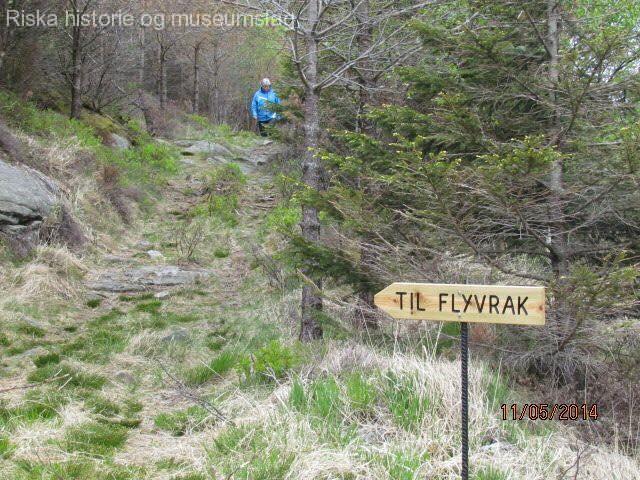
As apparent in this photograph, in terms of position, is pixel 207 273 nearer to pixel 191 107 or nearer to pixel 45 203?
pixel 45 203

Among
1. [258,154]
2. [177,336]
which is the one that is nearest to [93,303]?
[177,336]

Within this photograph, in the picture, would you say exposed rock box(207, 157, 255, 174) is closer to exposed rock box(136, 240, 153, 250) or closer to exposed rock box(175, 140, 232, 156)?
exposed rock box(175, 140, 232, 156)

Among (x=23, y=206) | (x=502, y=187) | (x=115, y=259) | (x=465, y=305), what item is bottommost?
(x=465, y=305)

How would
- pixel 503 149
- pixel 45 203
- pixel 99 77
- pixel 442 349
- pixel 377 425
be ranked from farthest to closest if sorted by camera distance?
pixel 99 77 → pixel 45 203 → pixel 442 349 → pixel 503 149 → pixel 377 425

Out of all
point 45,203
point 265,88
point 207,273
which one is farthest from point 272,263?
point 265,88

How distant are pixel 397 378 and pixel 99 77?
1247 cm

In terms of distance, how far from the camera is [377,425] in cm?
404

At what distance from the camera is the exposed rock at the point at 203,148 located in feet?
54.9

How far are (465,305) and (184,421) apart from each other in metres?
2.60

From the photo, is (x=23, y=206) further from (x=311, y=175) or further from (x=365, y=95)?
(x=365, y=95)

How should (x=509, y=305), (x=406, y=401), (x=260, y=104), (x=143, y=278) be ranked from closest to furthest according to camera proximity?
(x=509, y=305)
(x=406, y=401)
(x=143, y=278)
(x=260, y=104)

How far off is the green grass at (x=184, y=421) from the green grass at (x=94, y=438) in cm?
28

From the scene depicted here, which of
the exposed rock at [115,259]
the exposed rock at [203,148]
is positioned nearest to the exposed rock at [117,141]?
the exposed rock at [203,148]
